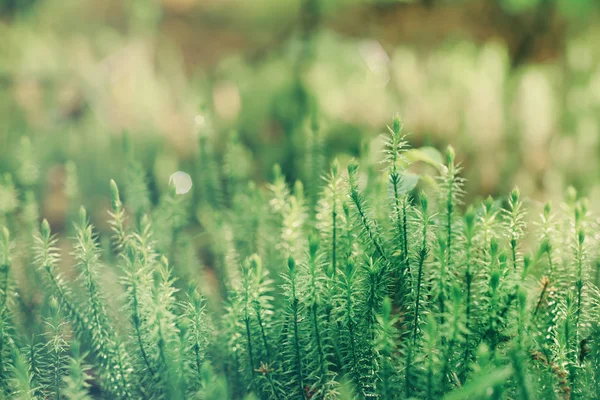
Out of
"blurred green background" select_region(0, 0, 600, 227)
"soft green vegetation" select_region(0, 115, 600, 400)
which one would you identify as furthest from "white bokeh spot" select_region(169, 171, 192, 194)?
"soft green vegetation" select_region(0, 115, 600, 400)

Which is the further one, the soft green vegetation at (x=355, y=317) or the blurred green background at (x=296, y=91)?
the blurred green background at (x=296, y=91)

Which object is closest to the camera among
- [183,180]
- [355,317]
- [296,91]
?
[355,317]

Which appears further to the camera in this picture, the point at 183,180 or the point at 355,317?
the point at 183,180

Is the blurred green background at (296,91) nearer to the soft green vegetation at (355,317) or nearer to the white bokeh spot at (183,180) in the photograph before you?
the white bokeh spot at (183,180)

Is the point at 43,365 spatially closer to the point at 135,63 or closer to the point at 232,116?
the point at 232,116

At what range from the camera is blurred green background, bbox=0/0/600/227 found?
1840 mm

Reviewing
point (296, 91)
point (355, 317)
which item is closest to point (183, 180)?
point (296, 91)

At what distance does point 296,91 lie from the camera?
2.37 meters

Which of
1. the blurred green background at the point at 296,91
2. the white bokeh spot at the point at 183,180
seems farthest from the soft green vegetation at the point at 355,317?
the white bokeh spot at the point at 183,180

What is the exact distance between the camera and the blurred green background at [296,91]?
1.84 metres

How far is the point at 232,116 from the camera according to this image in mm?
2283

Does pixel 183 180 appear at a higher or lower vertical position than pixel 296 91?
lower

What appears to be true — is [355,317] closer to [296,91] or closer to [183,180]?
[183,180]

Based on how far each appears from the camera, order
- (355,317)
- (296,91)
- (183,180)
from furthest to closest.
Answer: (296,91)
(183,180)
(355,317)
